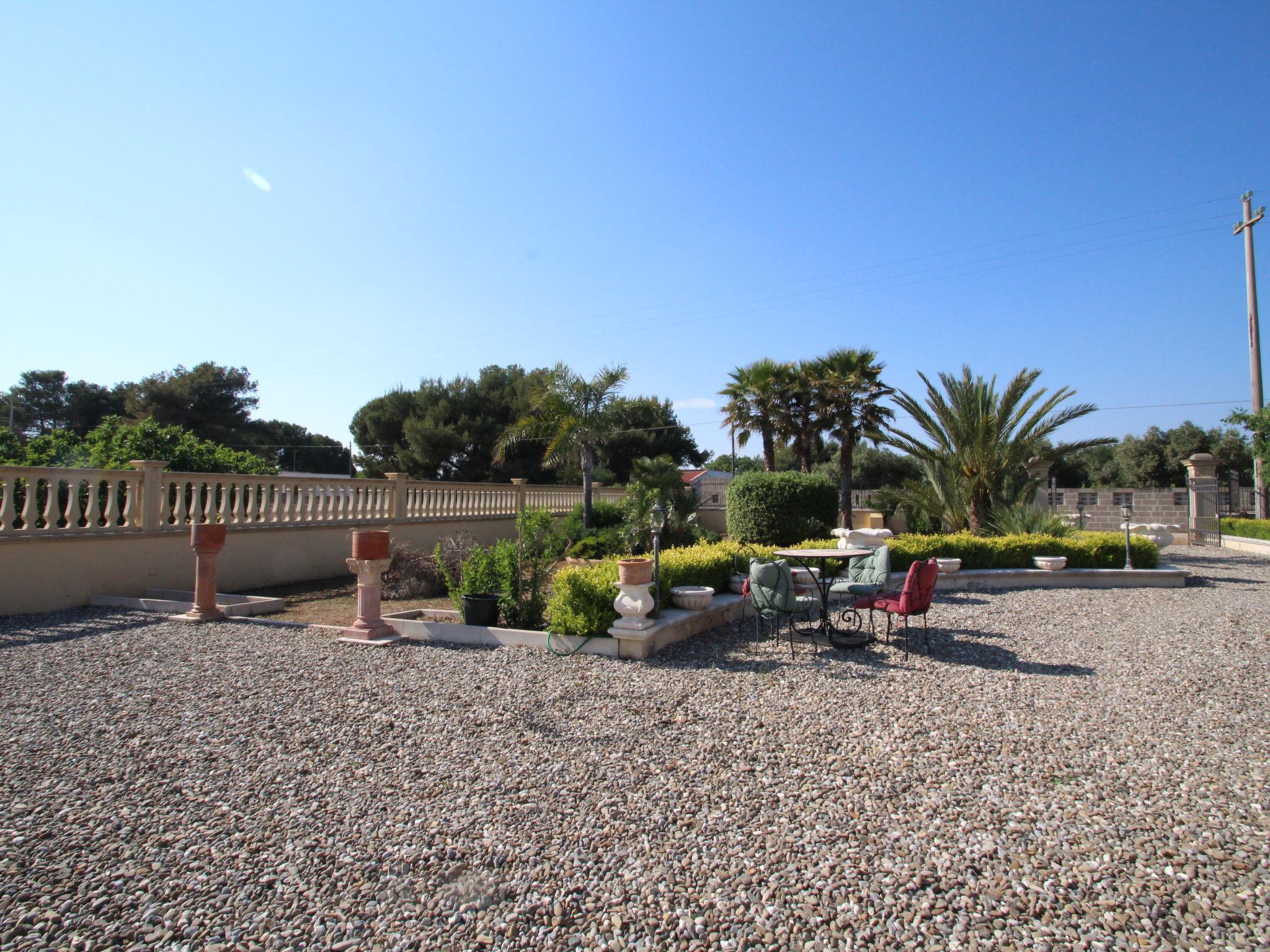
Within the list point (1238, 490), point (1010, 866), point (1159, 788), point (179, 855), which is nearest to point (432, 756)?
point (179, 855)

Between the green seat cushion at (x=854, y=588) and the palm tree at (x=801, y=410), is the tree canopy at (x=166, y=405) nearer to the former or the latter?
the palm tree at (x=801, y=410)

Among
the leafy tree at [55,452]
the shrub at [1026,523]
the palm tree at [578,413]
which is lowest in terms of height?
the shrub at [1026,523]

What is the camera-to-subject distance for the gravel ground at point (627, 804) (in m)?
2.27

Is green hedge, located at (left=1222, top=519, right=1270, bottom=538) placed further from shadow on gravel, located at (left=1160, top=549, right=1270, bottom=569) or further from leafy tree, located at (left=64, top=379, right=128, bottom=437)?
leafy tree, located at (left=64, top=379, right=128, bottom=437)

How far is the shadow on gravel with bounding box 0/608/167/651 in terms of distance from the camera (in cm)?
613

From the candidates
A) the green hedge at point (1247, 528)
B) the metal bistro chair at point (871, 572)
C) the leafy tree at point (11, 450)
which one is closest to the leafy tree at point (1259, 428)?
the green hedge at point (1247, 528)

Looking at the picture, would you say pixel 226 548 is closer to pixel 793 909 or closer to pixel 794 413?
pixel 793 909

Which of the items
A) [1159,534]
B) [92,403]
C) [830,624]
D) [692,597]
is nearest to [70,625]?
[692,597]

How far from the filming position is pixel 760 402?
20359 mm

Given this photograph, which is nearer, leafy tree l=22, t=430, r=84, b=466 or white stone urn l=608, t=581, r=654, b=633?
white stone urn l=608, t=581, r=654, b=633

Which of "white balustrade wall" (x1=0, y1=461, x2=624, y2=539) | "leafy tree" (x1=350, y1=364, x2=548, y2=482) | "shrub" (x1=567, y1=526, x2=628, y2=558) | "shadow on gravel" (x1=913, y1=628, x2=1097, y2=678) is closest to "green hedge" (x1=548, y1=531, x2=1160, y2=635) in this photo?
"shadow on gravel" (x1=913, y1=628, x2=1097, y2=678)

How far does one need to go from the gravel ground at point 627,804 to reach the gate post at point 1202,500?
17.2 m

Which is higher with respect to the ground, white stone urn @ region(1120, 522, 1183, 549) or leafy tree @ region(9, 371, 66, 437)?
leafy tree @ region(9, 371, 66, 437)

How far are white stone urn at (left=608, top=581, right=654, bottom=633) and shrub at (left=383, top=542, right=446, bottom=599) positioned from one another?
4109mm
